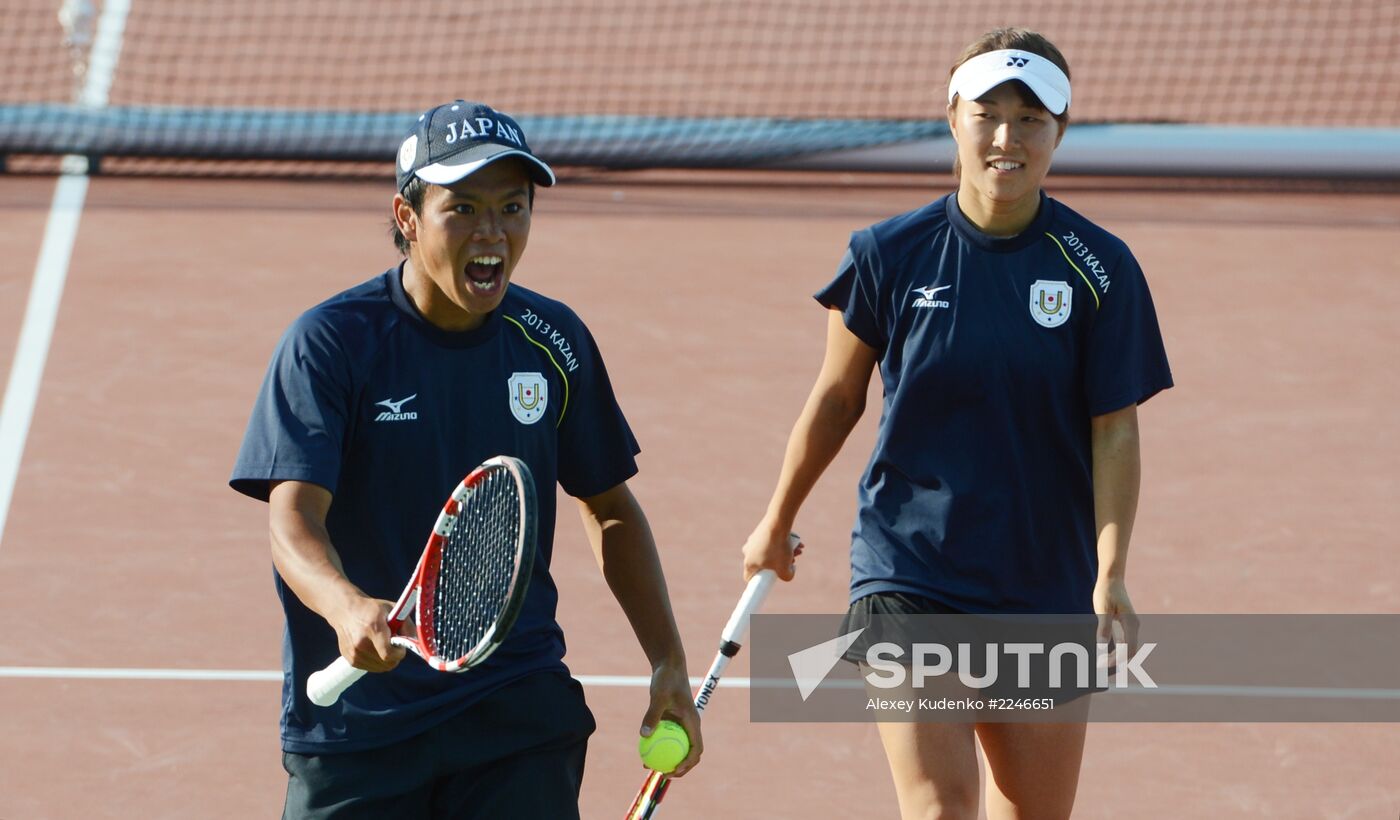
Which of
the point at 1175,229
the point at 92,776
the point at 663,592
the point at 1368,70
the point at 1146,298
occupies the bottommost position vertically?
the point at 92,776

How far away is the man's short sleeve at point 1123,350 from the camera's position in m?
4.50

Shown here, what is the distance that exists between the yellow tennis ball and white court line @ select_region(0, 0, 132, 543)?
170 inches

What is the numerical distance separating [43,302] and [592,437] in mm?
6254

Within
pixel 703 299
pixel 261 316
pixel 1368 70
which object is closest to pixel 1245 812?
pixel 703 299

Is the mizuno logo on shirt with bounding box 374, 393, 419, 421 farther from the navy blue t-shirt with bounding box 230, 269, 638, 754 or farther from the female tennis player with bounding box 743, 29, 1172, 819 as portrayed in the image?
the female tennis player with bounding box 743, 29, 1172, 819

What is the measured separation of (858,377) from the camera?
4.78m

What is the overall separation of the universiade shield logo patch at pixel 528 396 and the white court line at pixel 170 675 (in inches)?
110

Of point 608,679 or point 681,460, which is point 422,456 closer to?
point 608,679

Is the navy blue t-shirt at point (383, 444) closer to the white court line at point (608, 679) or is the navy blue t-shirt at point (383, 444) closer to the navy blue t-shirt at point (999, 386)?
the navy blue t-shirt at point (999, 386)

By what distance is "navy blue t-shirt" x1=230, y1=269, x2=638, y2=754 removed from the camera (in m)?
3.84

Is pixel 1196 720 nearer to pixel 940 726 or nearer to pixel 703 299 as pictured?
pixel 940 726

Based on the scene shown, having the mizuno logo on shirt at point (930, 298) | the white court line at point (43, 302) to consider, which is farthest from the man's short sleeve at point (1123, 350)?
the white court line at point (43, 302)

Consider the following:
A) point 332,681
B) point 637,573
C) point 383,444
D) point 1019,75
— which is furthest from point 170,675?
point 1019,75

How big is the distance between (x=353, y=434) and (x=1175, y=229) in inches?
309
